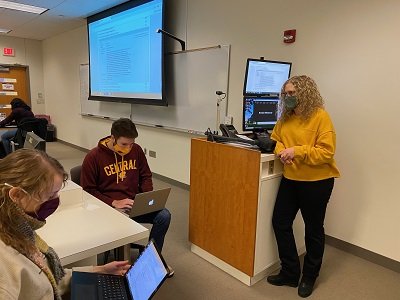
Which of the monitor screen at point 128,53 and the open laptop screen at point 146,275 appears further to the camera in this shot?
the monitor screen at point 128,53

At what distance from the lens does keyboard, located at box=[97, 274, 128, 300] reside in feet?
3.76

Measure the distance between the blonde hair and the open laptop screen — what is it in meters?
0.43

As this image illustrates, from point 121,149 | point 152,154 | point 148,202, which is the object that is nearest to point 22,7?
point 152,154

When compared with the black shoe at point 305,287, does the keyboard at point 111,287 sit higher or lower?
higher

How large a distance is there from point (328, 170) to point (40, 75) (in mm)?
8378

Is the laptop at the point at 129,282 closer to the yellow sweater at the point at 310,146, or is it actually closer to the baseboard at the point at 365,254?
the yellow sweater at the point at 310,146

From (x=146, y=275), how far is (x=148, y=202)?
0.81 m

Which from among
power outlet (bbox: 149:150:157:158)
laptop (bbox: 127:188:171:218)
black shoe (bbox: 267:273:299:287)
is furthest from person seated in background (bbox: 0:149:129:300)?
power outlet (bbox: 149:150:157:158)

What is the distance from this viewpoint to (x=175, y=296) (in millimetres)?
2029

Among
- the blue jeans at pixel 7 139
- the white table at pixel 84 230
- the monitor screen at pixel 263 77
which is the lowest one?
the blue jeans at pixel 7 139

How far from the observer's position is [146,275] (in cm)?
121

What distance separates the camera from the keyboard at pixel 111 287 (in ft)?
3.76

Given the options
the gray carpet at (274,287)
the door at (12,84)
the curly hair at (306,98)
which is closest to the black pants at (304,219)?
the gray carpet at (274,287)

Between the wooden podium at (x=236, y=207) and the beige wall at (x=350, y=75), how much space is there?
64 centimetres
